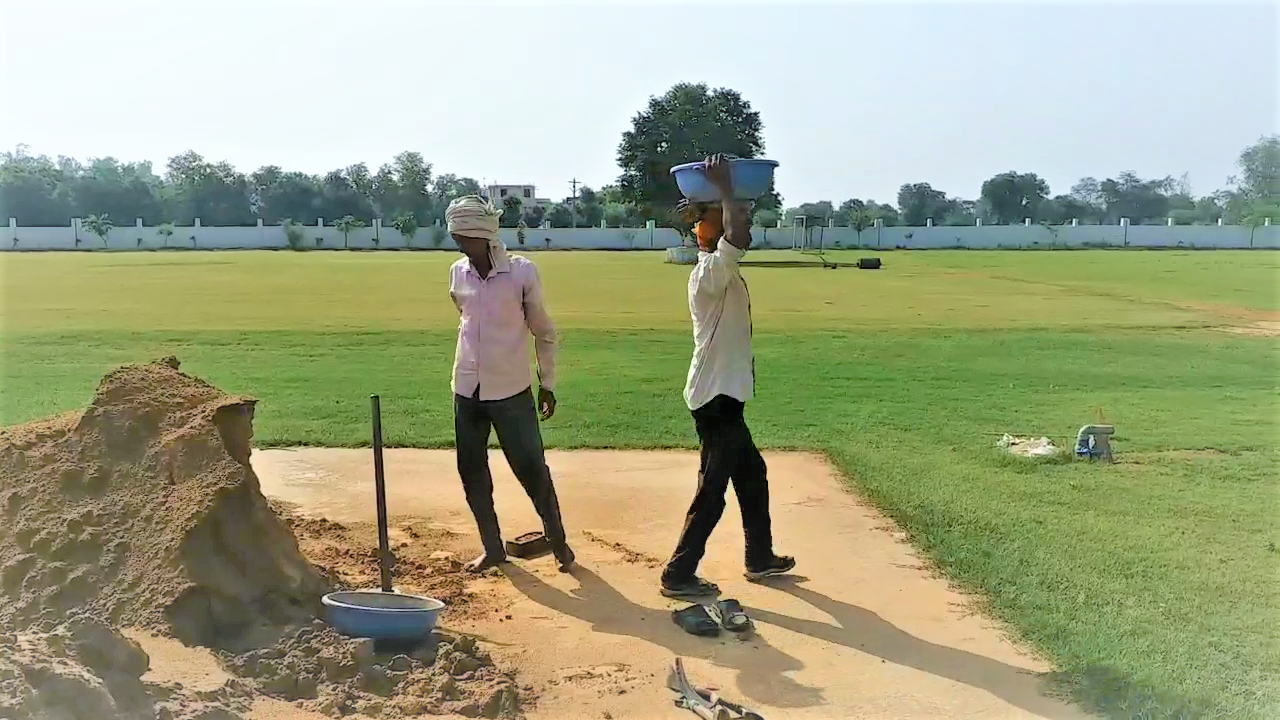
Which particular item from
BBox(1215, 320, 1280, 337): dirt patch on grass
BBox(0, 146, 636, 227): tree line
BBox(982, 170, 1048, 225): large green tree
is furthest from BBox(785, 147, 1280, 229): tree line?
BBox(1215, 320, 1280, 337): dirt patch on grass

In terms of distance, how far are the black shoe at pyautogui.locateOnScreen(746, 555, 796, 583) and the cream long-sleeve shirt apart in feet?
3.13

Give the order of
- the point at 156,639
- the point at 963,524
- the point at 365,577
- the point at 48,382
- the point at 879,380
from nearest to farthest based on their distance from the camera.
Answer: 1. the point at 156,639
2. the point at 365,577
3. the point at 963,524
4. the point at 48,382
5. the point at 879,380

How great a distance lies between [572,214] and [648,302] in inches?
2382

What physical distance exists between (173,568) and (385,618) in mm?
907

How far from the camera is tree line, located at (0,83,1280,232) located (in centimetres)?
6250

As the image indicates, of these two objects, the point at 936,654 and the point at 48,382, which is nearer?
the point at 936,654

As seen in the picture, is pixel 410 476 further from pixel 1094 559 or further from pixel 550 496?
pixel 1094 559

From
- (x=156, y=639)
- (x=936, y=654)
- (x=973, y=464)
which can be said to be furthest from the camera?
(x=973, y=464)

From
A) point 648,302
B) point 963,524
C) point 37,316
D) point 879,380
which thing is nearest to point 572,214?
point 648,302

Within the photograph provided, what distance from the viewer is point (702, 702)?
4.02 metres

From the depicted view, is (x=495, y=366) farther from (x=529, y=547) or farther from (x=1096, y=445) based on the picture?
(x=1096, y=445)

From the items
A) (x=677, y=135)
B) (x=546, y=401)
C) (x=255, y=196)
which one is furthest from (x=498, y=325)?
(x=255, y=196)

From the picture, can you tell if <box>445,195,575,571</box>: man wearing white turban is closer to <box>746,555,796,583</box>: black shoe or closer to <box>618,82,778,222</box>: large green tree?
<box>746,555,796,583</box>: black shoe

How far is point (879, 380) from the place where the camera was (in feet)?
42.3
